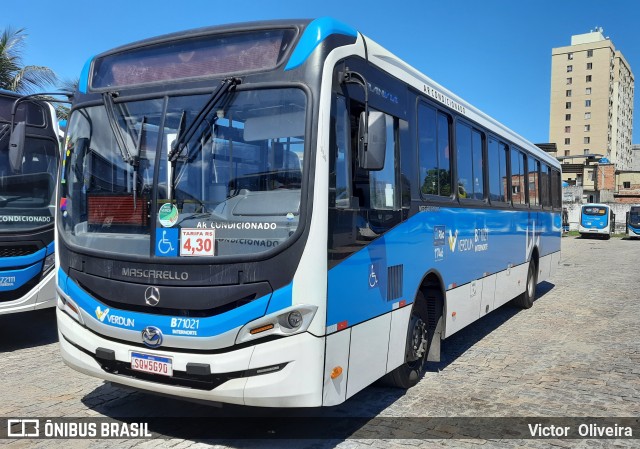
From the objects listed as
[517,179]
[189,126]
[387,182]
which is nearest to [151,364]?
[189,126]

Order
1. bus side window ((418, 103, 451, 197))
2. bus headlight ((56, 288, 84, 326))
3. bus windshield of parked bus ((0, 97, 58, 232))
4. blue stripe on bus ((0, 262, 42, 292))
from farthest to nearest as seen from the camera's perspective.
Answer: bus windshield of parked bus ((0, 97, 58, 232))
blue stripe on bus ((0, 262, 42, 292))
bus side window ((418, 103, 451, 197))
bus headlight ((56, 288, 84, 326))

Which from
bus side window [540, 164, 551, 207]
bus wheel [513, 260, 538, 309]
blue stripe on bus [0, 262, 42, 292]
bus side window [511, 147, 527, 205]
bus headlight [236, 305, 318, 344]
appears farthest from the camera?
bus side window [540, 164, 551, 207]

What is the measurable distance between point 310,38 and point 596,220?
42.6m

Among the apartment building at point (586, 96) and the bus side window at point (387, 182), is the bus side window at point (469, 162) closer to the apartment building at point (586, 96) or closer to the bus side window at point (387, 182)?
the bus side window at point (387, 182)

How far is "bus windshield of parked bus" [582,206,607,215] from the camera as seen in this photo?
41062 mm

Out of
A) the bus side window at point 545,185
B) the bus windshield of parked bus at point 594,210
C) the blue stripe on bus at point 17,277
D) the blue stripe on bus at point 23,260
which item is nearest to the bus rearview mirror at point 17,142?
the blue stripe on bus at point 23,260

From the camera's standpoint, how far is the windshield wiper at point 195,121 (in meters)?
4.16

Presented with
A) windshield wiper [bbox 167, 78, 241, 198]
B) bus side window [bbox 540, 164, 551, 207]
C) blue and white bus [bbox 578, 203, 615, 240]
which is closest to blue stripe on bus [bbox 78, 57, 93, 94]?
windshield wiper [bbox 167, 78, 241, 198]

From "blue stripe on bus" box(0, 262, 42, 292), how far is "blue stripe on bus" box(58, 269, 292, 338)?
3278 mm

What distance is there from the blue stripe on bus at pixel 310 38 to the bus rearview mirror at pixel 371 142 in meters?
0.61

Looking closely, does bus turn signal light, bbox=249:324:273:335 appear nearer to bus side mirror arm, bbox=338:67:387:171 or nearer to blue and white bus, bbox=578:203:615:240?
bus side mirror arm, bbox=338:67:387:171

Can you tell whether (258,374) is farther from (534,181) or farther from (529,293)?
(534,181)

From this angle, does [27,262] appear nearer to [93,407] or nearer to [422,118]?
[93,407]

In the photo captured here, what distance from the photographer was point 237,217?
4.08 meters
